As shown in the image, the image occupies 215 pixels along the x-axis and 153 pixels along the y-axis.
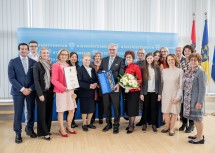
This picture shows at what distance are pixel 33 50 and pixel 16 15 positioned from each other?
2209 mm

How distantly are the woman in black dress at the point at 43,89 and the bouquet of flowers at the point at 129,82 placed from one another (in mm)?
1247

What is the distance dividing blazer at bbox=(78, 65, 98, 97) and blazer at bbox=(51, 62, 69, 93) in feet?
1.53

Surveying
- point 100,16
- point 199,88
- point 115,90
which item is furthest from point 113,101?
point 100,16

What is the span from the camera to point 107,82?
3.99 metres

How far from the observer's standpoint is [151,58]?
13.1ft

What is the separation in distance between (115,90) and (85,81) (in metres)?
0.61

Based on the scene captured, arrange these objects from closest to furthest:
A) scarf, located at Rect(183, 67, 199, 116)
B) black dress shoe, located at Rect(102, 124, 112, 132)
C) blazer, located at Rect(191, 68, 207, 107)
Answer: blazer, located at Rect(191, 68, 207, 107)
scarf, located at Rect(183, 67, 199, 116)
black dress shoe, located at Rect(102, 124, 112, 132)

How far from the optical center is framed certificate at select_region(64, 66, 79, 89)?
3.79 meters

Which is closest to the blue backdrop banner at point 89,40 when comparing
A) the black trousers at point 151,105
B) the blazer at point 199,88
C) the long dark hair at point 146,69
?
the long dark hair at point 146,69

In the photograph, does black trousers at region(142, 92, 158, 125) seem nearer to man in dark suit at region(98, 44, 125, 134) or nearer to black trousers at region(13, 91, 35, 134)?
man in dark suit at region(98, 44, 125, 134)

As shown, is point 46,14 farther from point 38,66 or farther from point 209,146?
point 209,146

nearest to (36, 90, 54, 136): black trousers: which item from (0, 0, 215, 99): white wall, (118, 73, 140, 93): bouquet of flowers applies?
(118, 73, 140, 93): bouquet of flowers

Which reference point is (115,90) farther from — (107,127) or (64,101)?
(64,101)

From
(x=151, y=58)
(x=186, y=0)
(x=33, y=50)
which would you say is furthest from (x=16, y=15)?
(x=186, y=0)
